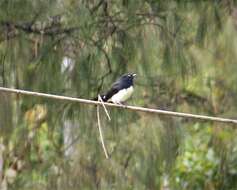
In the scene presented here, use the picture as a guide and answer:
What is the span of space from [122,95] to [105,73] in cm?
18

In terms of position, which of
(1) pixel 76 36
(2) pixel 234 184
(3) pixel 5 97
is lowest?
(2) pixel 234 184

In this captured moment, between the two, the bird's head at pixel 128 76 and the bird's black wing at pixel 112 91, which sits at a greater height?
the bird's head at pixel 128 76

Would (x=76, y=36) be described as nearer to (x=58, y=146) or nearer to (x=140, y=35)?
(x=140, y=35)

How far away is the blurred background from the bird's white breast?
0.24 ft

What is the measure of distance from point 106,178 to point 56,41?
741 millimetres

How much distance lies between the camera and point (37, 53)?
417 centimetres

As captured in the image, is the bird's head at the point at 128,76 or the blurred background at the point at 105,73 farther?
the bird's head at the point at 128,76

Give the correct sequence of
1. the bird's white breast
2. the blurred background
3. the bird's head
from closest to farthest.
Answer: the blurred background, the bird's head, the bird's white breast

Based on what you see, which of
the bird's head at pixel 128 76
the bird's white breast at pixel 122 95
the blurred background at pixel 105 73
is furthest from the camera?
the bird's white breast at pixel 122 95

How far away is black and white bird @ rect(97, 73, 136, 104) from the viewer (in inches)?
169

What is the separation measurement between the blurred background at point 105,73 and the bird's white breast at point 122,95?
7 cm

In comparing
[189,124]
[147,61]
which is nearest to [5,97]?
[147,61]

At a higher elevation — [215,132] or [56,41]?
[56,41]

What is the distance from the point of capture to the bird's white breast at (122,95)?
438cm
